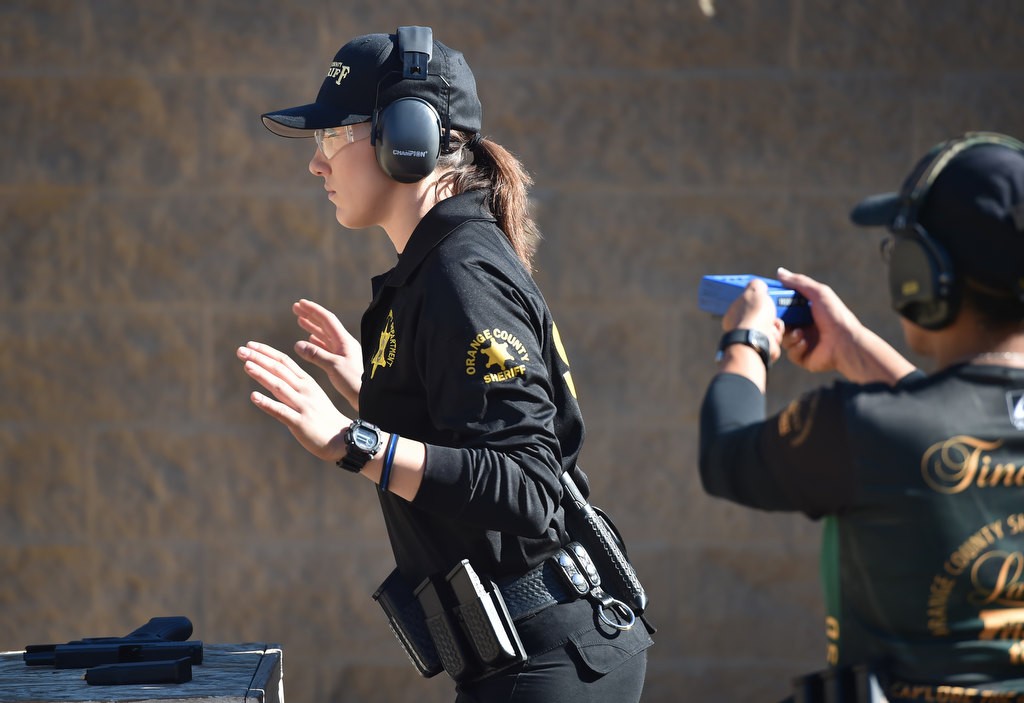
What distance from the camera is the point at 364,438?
2.00 meters

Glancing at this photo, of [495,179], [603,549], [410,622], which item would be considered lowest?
[410,622]

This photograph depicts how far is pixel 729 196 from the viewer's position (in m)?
4.10

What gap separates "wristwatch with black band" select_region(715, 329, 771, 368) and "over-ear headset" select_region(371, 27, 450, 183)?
0.74m

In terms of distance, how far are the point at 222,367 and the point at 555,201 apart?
1.17 metres

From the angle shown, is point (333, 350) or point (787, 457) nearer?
point (787, 457)

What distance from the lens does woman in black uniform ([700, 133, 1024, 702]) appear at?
59.5 inches

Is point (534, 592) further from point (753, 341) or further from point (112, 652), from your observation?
point (112, 652)

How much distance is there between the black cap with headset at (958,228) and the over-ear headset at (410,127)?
35.9 inches

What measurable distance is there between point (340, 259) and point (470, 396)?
6.89 ft

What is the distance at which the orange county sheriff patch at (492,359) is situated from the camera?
2023 mm

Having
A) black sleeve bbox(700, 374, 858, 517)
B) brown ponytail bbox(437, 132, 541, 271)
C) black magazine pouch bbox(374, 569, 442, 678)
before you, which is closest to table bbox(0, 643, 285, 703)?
black magazine pouch bbox(374, 569, 442, 678)

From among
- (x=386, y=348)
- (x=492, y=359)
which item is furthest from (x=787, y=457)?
(x=386, y=348)

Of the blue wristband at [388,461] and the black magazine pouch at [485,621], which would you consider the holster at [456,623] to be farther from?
the blue wristband at [388,461]

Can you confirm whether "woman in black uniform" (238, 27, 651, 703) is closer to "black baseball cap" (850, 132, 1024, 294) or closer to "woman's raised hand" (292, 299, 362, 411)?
"woman's raised hand" (292, 299, 362, 411)
